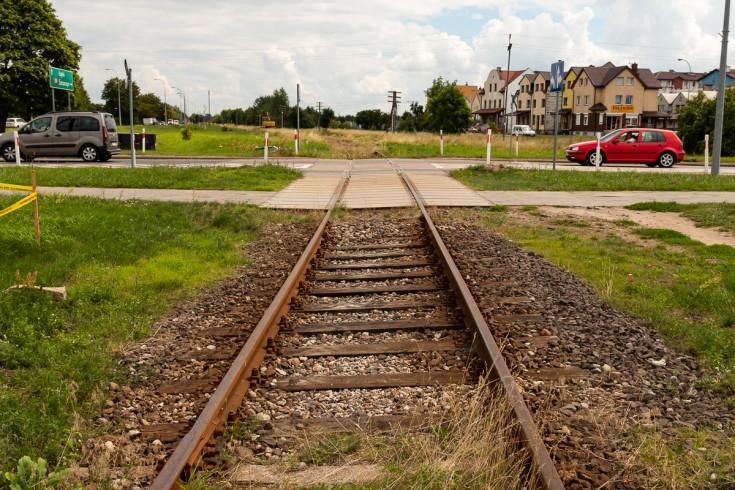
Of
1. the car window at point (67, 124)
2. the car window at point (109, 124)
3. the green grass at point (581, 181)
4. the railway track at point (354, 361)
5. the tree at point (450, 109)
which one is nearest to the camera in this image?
the railway track at point (354, 361)

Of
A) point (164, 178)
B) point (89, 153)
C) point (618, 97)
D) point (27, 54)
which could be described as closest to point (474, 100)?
point (618, 97)

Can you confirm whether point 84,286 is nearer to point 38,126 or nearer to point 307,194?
point 307,194

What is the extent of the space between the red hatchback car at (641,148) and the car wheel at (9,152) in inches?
889

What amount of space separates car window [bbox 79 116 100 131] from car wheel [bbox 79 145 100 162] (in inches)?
27.5

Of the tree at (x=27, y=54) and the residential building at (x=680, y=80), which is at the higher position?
the residential building at (x=680, y=80)

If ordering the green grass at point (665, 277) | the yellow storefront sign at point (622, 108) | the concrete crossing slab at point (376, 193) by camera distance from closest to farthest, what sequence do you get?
the green grass at point (665, 277), the concrete crossing slab at point (376, 193), the yellow storefront sign at point (622, 108)

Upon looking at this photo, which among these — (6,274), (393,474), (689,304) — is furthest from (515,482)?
(6,274)

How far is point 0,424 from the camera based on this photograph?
370 cm

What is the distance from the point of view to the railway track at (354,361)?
3766 mm

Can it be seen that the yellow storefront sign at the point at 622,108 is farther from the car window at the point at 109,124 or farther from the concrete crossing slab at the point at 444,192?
the car window at the point at 109,124

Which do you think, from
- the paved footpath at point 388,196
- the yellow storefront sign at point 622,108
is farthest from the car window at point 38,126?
the yellow storefront sign at point 622,108

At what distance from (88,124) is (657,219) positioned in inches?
847

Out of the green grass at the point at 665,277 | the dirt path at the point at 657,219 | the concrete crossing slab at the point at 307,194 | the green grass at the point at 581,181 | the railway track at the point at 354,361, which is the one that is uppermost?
the green grass at the point at 581,181

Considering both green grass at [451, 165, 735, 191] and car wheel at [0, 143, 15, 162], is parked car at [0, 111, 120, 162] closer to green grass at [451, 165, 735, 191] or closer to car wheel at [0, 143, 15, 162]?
car wheel at [0, 143, 15, 162]
